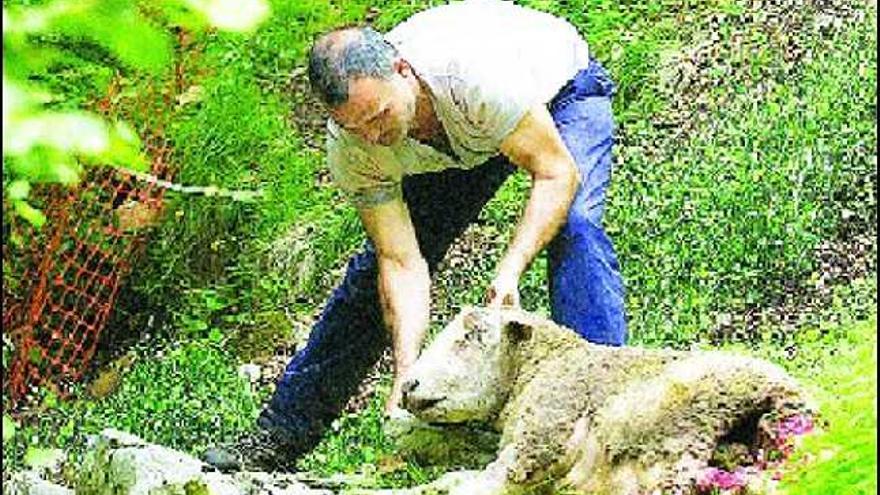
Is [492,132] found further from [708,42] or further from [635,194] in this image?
[708,42]

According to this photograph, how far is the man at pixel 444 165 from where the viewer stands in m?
4.33

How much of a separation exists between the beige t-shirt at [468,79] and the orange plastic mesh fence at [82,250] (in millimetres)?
2816

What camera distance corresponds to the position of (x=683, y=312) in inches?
262

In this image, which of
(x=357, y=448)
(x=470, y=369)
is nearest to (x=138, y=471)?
(x=470, y=369)

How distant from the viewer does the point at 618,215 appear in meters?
7.69

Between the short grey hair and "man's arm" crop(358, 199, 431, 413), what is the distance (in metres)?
0.65

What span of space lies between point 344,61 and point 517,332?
0.79m

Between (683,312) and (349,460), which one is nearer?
(349,460)

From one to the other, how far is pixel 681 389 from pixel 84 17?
6.84 ft

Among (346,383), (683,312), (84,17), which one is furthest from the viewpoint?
(683,312)

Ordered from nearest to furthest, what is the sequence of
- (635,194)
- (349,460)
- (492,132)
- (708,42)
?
(492,132), (349,460), (635,194), (708,42)

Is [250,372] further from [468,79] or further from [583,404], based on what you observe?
[583,404]

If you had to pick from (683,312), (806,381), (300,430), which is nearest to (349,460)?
(300,430)

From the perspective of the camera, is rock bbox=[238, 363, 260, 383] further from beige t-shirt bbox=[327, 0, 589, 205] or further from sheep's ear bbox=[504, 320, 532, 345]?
sheep's ear bbox=[504, 320, 532, 345]
